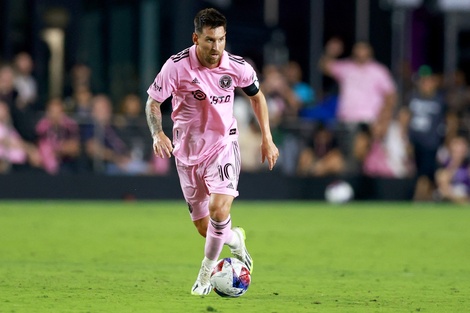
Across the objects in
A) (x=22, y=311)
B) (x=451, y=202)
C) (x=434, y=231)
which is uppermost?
(x=22, y=311)

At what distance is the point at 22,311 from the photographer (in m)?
7.48

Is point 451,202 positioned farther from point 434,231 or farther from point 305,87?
point 434,231

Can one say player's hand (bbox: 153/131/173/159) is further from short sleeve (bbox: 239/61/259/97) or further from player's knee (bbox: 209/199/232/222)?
short sleeve (bbox: 239/61/259/97)

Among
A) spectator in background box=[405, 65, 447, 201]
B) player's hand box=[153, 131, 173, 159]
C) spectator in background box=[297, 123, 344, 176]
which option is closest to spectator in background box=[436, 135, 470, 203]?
spectator in background box=[405, 65, 447, 201]

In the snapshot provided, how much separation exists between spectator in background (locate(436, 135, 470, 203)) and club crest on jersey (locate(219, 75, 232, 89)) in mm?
12730

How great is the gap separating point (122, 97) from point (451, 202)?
6564 millimetres

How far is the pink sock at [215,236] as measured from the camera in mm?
8672

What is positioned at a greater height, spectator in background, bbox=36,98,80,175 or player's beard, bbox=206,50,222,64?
player's beard, bbox=206,50,222,64

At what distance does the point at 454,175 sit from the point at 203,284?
1345 centimetres

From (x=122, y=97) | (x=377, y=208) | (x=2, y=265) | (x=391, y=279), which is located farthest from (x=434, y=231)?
(x=122, y=97)

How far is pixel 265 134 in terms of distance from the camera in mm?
8906

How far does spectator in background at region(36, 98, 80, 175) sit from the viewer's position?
62.6 feet

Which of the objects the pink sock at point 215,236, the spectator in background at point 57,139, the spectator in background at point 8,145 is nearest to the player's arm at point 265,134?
the pink sock at point 215,236

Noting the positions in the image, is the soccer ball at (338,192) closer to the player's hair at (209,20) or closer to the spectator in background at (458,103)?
the spectator in background at (458,103)
